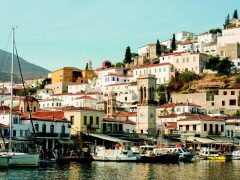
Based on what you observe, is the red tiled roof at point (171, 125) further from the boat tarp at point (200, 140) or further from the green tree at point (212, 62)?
the green tree at point (212, 62)

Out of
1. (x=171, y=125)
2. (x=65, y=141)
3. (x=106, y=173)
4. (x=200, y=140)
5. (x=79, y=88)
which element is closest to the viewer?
(x=106, y=173)

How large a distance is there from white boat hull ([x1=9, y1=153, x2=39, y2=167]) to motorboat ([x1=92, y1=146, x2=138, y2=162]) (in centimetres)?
1459

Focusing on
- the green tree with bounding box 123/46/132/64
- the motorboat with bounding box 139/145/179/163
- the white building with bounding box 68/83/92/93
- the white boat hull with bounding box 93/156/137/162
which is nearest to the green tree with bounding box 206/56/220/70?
the white building with bounding box 68/83/92/93

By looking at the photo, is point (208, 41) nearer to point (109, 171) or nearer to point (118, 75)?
point (118, 75)

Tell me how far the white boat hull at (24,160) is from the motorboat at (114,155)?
14591mm

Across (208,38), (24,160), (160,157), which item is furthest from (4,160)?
(208,38)

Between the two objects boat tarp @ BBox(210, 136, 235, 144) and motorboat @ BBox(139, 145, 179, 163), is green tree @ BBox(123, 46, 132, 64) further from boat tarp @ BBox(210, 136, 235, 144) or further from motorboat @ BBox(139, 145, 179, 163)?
motorboat @ BBox(139, 145, 179, 163)

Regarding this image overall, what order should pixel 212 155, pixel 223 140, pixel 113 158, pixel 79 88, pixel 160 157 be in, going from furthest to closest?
pixel 79 88 → pixel 223 140 → pixel 212 155 → pixel 160 157 → pixel 113 158

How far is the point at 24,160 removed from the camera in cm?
5319

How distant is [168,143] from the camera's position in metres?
82.4

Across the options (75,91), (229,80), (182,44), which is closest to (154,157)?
(229,80)

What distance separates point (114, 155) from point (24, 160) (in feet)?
54.6

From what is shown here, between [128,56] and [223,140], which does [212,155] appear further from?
[128,56]

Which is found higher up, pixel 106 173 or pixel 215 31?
pixel 215 31
